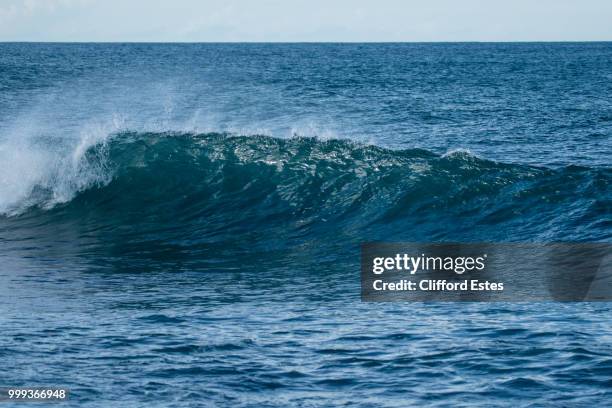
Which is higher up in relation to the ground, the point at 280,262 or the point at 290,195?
the point at 290,195

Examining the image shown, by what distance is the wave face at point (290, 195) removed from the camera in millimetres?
18500

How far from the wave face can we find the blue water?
0.06 m

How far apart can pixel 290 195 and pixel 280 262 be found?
535cm

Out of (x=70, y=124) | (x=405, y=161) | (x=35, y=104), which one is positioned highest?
(x=35, y=104)

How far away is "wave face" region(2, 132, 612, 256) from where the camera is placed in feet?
60.7

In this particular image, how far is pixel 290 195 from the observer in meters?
21.4

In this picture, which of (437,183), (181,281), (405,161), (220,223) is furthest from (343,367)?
(405,161)

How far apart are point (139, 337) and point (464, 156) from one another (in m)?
13.5

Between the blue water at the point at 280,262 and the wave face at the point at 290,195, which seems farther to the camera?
the wave face at the point at 290,195

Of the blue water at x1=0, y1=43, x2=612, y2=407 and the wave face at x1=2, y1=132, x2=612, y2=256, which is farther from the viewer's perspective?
the wave face at x1=2, y1=132, x2=612, y2=256

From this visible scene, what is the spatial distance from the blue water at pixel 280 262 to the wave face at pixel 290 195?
0.06m

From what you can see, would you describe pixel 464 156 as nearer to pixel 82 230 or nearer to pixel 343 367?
pixel 82 230

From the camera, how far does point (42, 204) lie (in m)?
21.8

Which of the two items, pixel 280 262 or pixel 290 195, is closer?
pixel 280 262
